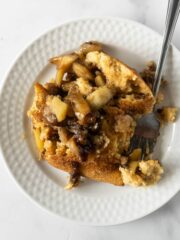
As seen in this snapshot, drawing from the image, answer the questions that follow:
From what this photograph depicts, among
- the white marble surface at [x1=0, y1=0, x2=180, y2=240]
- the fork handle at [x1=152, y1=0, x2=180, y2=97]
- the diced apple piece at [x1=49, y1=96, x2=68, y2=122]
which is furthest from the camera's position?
the white marble surface at [x1=0, y1=0, x2=180, y2=240]

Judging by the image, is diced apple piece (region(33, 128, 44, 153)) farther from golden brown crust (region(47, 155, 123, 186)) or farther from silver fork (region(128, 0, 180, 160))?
silver fork (region(128, 0, 180, 160))

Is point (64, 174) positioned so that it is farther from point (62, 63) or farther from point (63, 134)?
point (62, 63)

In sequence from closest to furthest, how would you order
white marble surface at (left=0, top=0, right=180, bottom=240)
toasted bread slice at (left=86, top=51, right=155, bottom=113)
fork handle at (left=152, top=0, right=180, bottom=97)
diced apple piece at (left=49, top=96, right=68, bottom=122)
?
fork handle at (left=152, top=0, right=180, bottom=97), diced apple piece at (left=49, top=96, right=68, bottom=122), toasted bread slice at (left=86, top=51, right=155, bottom=113), white marble surface at (left=0, top=0, right=180, bottom=240)

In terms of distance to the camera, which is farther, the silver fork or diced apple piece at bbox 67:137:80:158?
the silver fork

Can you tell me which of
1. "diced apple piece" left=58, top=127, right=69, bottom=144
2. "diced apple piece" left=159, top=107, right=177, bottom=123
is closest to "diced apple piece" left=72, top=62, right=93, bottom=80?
"diced apple piece" left=58, top=127, right=69, bottom=144

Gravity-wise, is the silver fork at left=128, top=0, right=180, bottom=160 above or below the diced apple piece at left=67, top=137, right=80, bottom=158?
above

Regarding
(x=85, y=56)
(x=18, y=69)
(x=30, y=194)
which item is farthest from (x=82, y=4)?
(x=30, y=194)
